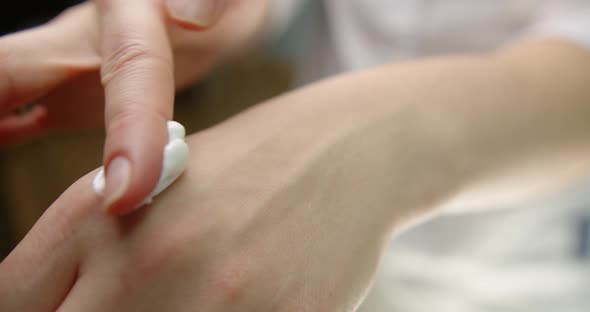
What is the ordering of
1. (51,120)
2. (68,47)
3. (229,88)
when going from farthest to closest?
(229,88) → (51,120) → (68,47)

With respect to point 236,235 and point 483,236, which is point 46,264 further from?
point 483,236

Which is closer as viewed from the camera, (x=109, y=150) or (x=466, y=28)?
(x=109, y=150)

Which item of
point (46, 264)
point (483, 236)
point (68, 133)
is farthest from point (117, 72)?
point (483, 236)

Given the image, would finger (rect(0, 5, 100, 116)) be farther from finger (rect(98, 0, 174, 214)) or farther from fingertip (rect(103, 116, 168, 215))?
fingertip (rect(103, 116, 168, 215))

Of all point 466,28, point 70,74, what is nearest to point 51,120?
point 70,74

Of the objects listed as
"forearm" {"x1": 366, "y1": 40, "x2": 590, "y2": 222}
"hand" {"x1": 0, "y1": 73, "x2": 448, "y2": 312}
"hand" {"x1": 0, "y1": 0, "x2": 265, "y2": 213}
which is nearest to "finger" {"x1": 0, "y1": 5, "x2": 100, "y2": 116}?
"hand" {"x1": 0, "y1": 0, "x2": 265, "y2": 213}

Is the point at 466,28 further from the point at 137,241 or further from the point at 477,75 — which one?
the point at 137,241
